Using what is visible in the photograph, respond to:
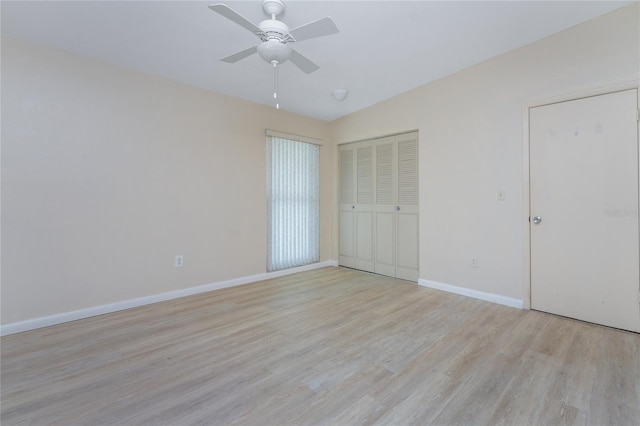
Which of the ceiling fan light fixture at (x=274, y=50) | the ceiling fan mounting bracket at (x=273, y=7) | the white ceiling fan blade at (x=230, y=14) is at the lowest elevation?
the ceiling fan light fixture at (x=274, y=50)

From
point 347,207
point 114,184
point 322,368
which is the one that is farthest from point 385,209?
point 114,184

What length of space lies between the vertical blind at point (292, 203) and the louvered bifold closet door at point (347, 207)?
1.36ft

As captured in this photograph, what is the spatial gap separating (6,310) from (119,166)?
4.90ft

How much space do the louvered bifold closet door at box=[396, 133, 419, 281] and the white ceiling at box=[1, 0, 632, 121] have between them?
3.04 feet

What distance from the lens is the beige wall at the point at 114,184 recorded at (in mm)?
2469

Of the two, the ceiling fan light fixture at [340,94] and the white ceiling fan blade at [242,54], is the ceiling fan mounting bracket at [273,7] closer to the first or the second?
the white ceiling fan blade at [242,54]

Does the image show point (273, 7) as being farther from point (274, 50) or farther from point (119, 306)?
point (119, 306)

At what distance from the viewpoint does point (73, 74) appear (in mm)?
2682

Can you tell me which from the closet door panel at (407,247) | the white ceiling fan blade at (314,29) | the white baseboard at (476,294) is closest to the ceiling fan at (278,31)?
the white ceiling fan blade at (314,29)

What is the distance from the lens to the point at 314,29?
6.38ft

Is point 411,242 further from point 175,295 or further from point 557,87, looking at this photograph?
point 175,295

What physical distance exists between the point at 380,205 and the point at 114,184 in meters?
3.29

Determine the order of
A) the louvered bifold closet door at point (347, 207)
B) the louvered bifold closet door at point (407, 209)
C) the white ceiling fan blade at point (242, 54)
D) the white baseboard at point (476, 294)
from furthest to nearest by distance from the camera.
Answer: the louvered bifold closet door at point (347, 207), the louvered bifold closet door at point (407, 209), the white baseboard at point (476, 294), the white ceiling fan blade at point (242, 54)

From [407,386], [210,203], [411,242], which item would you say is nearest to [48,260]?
[210,203]
